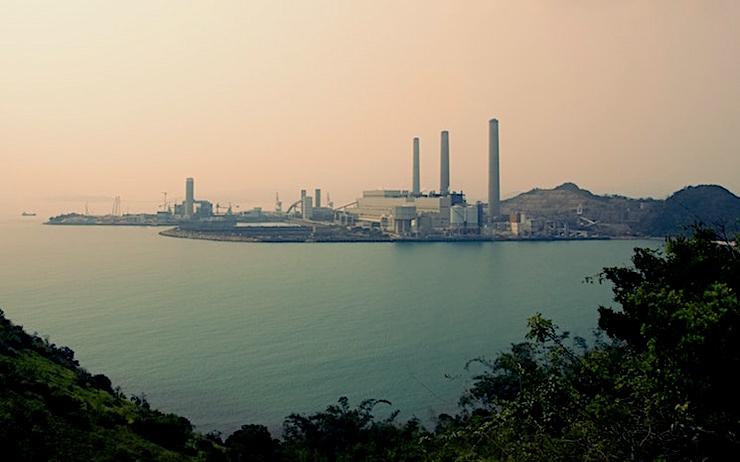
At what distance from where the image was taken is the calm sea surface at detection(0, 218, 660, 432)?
8.06 metres

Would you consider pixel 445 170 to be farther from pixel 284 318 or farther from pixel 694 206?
pixel 284 318

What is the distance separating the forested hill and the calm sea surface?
15.3 m

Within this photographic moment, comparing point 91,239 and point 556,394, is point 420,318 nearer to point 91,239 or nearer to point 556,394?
point 556,394

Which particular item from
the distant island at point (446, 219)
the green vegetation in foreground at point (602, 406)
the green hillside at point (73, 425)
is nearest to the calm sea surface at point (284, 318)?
the green hillside at point (73, 425)

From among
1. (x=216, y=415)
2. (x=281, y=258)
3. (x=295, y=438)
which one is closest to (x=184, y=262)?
(x=281, y=258)

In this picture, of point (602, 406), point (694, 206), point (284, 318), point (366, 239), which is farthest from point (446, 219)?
point (602, 406)

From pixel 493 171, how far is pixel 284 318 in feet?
88.5

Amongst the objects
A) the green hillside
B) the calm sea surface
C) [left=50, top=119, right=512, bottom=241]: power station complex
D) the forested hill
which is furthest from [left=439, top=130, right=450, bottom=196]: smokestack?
the green hillside

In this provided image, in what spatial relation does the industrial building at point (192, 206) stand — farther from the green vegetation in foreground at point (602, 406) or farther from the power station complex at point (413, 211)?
the green vegetation in foreground at point (602, 406)

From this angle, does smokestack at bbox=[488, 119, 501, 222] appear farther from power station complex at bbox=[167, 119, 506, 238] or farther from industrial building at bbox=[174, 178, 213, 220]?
industrial building at bbox=[174, 178, 213, 220]

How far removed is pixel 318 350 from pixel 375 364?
1168 mm

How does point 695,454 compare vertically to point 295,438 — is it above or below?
above

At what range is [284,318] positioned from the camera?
12.6m

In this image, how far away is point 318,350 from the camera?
10.0 m
